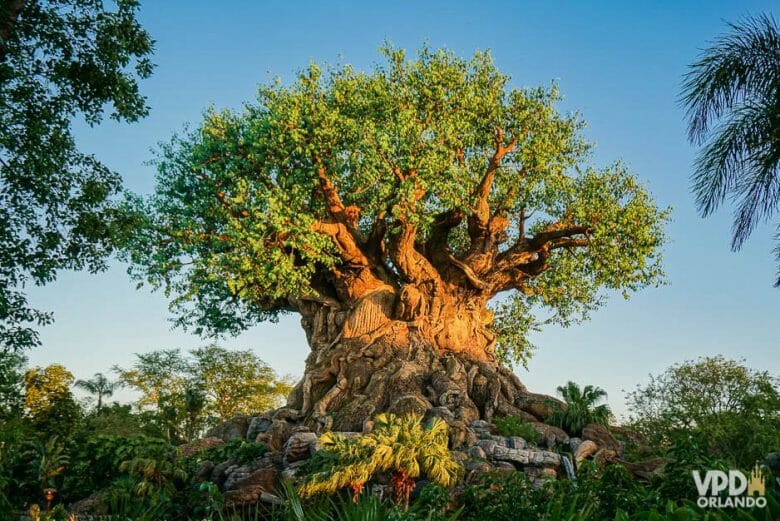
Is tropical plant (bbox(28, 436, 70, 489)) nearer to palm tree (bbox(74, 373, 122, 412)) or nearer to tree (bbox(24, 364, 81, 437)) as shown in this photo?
tree (bbox(24, 364, 81, 437))

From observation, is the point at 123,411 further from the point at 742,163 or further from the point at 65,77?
the point at 742,163

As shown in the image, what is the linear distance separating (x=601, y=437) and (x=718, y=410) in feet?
32.9

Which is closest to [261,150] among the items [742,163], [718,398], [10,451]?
[10,451]

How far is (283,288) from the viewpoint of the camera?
15.0m

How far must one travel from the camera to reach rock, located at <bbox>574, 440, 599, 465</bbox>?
42.1 feet

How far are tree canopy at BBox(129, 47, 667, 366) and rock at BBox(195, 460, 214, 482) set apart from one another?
140 inches

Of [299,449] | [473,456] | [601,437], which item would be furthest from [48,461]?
[601,437]

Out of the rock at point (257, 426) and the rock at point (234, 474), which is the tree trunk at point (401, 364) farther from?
the rock at point (234, 474)

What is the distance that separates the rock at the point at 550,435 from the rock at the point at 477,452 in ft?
6.79

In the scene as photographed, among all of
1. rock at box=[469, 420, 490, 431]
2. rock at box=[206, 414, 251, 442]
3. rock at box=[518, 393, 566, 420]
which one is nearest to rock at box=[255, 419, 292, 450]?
rock at box=[206, 414, 251, 442]

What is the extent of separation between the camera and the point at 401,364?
15.5 m

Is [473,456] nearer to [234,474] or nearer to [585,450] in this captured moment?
[585,450]

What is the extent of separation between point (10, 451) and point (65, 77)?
23.7ft

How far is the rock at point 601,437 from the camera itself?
13586 mm
